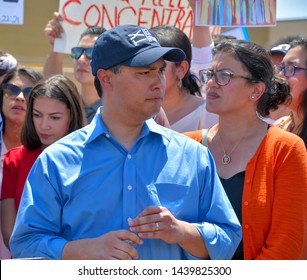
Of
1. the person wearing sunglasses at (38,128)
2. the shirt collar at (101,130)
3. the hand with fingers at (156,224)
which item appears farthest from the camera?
the person wearing sunglasses at (38,128)

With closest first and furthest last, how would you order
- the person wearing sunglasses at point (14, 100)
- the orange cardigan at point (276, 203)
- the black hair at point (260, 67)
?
1. the orange cardigan at point (276, 203)
2. the black hair at point (260, 67)
3. the person wearing sunglasses at point (14, 100)

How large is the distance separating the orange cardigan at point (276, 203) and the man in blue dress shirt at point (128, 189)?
23.8 inches

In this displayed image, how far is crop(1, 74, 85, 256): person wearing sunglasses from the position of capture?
375 cm

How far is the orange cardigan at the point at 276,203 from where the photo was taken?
316 centimetres

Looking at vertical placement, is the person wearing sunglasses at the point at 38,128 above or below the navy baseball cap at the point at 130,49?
below

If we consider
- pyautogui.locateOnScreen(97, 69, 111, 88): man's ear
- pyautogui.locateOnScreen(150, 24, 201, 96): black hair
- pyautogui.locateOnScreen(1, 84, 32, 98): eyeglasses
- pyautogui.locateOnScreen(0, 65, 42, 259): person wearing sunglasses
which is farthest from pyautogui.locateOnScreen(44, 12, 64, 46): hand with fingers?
pyautogui.locateOnScreen(97, 69, 111, 88): man's ear

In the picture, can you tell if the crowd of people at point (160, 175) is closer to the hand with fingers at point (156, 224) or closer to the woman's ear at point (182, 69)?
the hand with fingers at point (156, 224)

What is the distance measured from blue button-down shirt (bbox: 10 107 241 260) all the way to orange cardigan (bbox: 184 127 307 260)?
65 centimetres

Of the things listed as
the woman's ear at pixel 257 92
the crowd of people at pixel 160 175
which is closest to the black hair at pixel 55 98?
the crowd of people at pixel 160 175

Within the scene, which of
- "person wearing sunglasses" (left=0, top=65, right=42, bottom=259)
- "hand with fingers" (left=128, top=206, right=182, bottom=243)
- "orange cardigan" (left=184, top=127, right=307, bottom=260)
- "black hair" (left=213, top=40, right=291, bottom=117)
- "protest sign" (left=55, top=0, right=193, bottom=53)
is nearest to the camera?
"hand with fingers" (left=128, top=206, right=182, bottom=243)

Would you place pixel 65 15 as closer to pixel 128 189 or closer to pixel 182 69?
pixel 182 69

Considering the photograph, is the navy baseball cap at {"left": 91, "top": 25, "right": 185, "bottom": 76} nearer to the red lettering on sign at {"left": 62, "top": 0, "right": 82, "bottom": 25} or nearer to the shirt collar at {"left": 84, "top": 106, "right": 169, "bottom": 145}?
the shirt collar at {"left": 84, "top": 106, "right": 169, "bottom": 145}

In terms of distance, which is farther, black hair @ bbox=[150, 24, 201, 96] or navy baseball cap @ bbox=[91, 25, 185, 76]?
black hair @ bbox=[150, 24, 201, 96]
